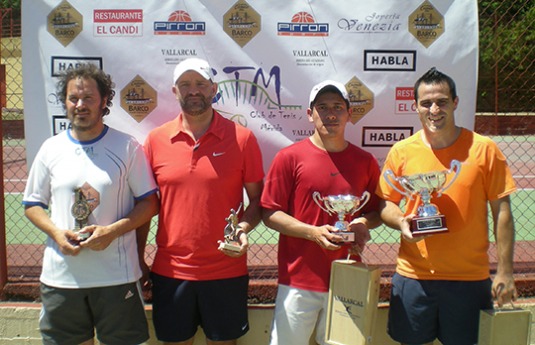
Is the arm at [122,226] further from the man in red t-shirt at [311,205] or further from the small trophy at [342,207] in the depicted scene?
the small trophy at [342,207]

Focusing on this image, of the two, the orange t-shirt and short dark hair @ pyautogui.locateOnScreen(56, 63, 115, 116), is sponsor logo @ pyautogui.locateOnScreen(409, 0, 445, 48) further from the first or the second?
short dark hair @ pyautogui.locateOnScreen(56, 63, 115, 116)

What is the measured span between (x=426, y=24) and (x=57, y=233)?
2784 mm

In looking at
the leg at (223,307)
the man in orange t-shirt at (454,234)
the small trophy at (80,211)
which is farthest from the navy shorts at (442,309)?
the small trophy at (80,211)

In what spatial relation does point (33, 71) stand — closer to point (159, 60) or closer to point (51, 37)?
point (51, 37)

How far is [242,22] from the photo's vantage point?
13.1ft

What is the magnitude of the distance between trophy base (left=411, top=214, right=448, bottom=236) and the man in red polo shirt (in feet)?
3.03

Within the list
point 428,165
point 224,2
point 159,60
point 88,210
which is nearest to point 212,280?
point 88,210

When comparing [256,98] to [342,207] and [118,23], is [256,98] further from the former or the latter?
[342,207]

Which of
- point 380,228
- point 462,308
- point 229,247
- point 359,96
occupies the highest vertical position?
point 359,96

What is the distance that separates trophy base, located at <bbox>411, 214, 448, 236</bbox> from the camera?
2.85 m

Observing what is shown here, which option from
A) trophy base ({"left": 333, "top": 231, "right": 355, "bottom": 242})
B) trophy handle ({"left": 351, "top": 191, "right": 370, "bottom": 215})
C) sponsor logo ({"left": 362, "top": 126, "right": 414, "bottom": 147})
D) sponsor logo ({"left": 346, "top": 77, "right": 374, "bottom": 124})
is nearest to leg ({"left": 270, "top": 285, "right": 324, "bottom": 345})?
trophy base ({"left": 333, "top": 231, "right": 355, "bottom": 242})

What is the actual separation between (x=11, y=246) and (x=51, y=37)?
9.17ft

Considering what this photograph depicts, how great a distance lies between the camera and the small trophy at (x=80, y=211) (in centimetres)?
299

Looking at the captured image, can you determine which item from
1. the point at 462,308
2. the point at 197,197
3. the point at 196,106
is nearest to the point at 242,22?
the point at 196,106
